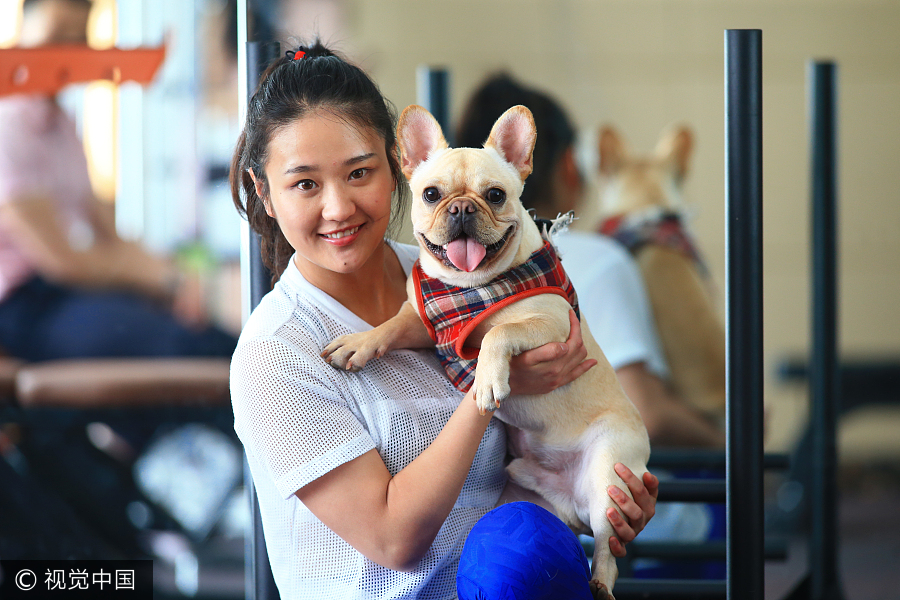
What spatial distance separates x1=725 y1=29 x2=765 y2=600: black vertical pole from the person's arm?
77 centimetres

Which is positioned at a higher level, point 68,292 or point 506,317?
point 506,317

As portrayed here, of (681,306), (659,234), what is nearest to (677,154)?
(659,234)

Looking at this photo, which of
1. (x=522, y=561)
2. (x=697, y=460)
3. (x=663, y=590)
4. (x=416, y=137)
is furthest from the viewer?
(x=697, y=460)

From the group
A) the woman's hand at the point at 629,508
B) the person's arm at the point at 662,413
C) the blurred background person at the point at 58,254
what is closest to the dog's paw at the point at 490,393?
the woman's hand at the point at 629,508

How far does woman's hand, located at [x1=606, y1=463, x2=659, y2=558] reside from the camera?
109 centimetres

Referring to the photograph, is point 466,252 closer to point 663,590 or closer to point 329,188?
point 329,188

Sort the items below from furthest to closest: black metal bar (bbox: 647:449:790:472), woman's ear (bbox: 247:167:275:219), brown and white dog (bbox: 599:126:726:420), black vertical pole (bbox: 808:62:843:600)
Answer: brown and white dog (bbox: 599:126:726:420) < black vertical pole (bbox: 808:62:843:600) < black metal bar (bbox: 647:449:790:472) < woman's ear (bbox: 247:167:275:219)

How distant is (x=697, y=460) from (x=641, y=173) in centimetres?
130

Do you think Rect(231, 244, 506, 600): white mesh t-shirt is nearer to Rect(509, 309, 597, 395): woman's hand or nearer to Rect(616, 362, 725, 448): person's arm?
Rect(509, 309, 597, 395): woman's hand

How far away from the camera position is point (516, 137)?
1126 mm

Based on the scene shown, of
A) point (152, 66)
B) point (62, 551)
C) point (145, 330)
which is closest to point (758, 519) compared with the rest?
point (152, 66)

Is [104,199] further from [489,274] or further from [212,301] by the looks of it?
[489,274]

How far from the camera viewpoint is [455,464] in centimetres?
102

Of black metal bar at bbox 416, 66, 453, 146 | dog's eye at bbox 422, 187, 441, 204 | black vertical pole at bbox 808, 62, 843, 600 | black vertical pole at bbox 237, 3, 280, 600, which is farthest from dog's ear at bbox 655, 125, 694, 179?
dog's eye at bbox 422, 187, 441, 204
